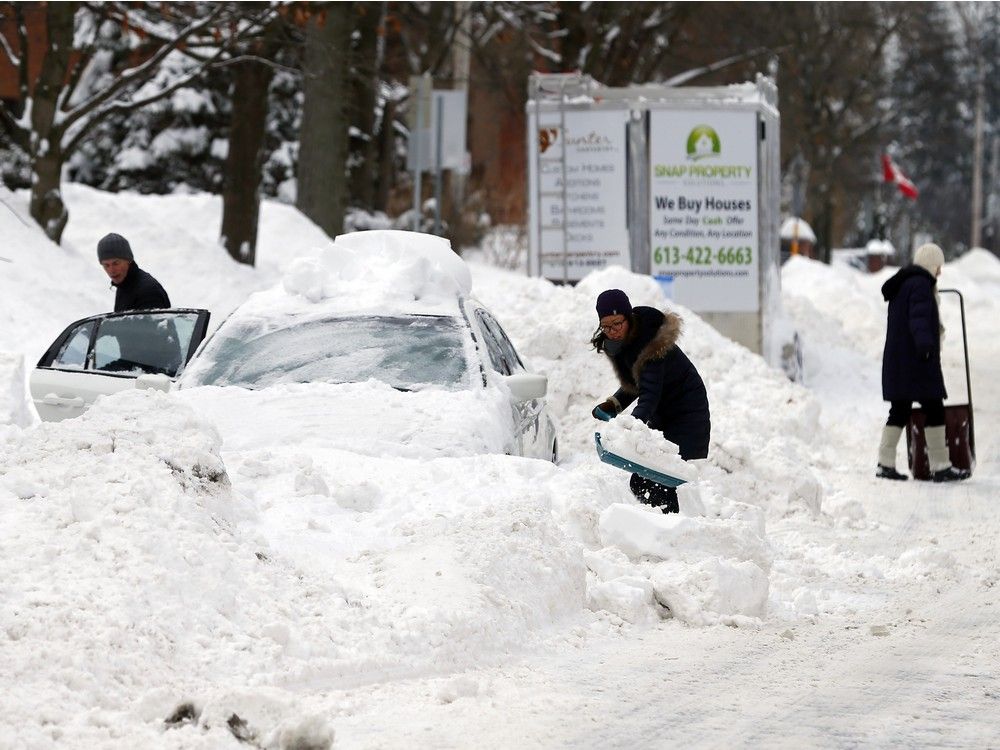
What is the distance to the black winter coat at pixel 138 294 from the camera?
10.8 m

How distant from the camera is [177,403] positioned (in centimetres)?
719

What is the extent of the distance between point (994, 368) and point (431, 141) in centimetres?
1028

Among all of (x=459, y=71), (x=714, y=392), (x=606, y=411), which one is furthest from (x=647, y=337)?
(x=459, y=71)

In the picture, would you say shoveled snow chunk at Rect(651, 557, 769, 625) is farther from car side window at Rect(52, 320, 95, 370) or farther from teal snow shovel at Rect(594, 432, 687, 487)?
car side window at Rect(52, 320, 95, 370)

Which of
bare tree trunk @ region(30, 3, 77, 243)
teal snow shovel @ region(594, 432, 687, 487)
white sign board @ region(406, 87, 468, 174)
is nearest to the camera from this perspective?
teal snow shovel @ region(594, 432, 687, 487)

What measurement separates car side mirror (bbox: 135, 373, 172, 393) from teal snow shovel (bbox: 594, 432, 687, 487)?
2070 mm

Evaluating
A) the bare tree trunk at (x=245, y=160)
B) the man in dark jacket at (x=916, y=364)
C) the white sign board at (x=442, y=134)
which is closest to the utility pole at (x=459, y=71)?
the bare tree trunk at (x=245, y=160)

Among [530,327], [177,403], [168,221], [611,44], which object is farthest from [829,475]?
[611,44]

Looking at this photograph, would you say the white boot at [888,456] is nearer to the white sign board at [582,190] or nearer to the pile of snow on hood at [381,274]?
the pile of snow on hood at [381,274]

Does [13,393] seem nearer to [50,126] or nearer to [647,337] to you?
[647,337]

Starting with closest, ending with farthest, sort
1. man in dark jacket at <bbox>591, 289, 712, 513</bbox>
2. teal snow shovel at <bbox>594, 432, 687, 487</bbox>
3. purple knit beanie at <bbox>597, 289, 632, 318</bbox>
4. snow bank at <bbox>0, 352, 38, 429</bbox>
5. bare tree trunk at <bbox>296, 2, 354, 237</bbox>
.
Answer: teal snow shovel at <bbox>594, 432, 687, 487</bbox> → purple knit beanie at <bbox>597, 289, 632, 318</bbox> → man in dark jacket at <bbox>591, 289, 712, 513</bbox> → snow bank at <bbox>0, 352, 38, 429</bbox> → bare tree trunk at <bbox>296, 2, 354, 237</bbox>

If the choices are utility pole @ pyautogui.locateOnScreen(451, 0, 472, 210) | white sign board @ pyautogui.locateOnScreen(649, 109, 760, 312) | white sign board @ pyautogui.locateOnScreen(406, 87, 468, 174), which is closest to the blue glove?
white sign board @ pyautogui.locateOnScreen(406, 87, 468, 174)

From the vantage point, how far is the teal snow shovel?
850cm

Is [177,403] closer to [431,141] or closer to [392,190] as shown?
[431,141]
